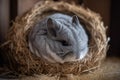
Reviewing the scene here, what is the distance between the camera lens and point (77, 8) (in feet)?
5.43

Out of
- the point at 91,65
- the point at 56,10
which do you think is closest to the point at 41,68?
the point at 91,65

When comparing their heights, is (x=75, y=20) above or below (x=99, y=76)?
above

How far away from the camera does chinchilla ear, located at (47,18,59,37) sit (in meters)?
1.39

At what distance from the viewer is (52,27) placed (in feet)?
4.60

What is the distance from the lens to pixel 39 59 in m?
1.43

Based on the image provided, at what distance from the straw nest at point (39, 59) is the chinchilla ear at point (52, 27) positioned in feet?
0.46

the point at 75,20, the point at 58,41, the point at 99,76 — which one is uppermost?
the point at 75,20

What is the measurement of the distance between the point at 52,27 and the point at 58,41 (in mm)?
80

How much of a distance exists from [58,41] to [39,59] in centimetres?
13

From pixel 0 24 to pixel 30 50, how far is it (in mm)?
387

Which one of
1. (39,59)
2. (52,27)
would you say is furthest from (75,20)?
(39,59)

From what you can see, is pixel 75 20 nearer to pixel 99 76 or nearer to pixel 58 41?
pixel 58 41

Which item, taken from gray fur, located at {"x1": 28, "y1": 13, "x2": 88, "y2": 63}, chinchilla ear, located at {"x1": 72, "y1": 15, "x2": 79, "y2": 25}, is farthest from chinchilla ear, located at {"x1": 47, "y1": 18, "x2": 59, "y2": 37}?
chinchilla ear, located at {"x1": 72, "y1": 15, "x2": 79, "y2": 25}

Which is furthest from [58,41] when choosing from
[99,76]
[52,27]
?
[99,76]
